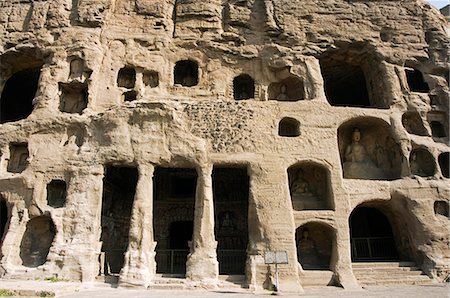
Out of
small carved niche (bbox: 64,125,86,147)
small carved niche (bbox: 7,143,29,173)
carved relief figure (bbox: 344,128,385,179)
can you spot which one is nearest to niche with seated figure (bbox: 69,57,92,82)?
small carved niche (bbox: 64,125,86,147)

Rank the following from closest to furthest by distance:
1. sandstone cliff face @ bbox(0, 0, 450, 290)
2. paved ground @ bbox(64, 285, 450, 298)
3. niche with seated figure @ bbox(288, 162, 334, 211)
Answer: paved ground @ bbox(64, 285, 450, 298) → sandstone cliff face @ bbox(0, 0, 450, 290) → niche with seated figure @ bbox(288, 162, 334, 211)

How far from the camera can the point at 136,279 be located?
1266 centimetres

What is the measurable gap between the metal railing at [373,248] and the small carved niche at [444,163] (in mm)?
4162

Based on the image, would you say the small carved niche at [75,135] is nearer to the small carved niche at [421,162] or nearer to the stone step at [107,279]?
the stone step at [107,279]

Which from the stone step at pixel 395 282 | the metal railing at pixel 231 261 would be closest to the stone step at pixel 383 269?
the stone step at pixel 395 282

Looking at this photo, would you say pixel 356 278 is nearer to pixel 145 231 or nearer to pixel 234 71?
pixel 145 231

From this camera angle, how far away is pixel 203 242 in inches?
531

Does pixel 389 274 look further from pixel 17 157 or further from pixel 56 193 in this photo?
pixel 17 157

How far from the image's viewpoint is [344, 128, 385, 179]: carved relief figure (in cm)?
1700

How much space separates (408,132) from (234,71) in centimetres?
920

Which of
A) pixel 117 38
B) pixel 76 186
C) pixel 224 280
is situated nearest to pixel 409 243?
pixel 224 280

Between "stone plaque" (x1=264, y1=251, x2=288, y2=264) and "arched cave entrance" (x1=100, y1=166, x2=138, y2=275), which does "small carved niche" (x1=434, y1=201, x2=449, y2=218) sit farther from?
"arched cave entrance" (x1=100, y1=166, x2=138, y2=275)

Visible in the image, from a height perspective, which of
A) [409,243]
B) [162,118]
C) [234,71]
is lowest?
[409,243]

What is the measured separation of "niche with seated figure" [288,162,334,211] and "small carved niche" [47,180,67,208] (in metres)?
9.88
